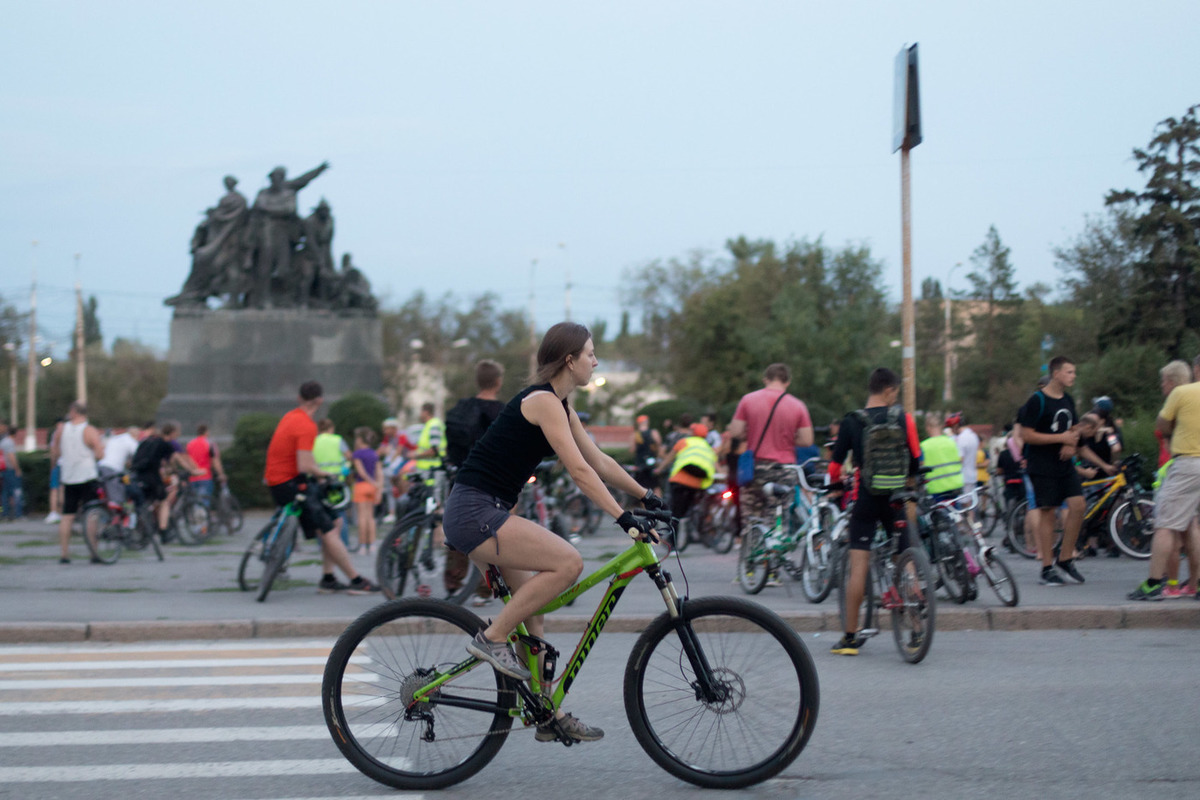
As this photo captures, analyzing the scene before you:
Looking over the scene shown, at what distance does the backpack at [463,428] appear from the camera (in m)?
9.33

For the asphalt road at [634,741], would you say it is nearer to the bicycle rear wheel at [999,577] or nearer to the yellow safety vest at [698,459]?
the bicycle rear wheel at [999,577]

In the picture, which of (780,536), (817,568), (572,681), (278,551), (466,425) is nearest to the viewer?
(572,681)

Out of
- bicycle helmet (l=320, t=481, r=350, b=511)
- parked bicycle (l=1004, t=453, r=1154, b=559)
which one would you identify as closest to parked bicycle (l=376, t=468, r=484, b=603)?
bicycle helmet (l=320, t=481, r=350, b=511)

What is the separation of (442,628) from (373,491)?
1109cm

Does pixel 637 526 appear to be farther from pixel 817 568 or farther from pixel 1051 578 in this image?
pixel 1051 578

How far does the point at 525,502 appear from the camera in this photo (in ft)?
33.6

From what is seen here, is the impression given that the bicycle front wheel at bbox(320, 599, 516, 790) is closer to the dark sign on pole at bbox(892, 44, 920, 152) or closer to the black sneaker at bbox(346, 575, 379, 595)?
the black sneaker at bbox(346, 575, 379, 595)

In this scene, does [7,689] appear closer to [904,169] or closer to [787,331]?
[904,169]

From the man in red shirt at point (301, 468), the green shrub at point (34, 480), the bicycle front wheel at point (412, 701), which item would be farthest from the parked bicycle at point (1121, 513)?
the green shrub at point (34, 480)

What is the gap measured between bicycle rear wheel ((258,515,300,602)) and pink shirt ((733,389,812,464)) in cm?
423

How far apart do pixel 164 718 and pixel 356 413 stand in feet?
66.5

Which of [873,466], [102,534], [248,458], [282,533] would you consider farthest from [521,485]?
[248,458]

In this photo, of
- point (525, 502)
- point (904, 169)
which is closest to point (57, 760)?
point (525, 502)

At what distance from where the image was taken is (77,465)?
13891 millimetres
